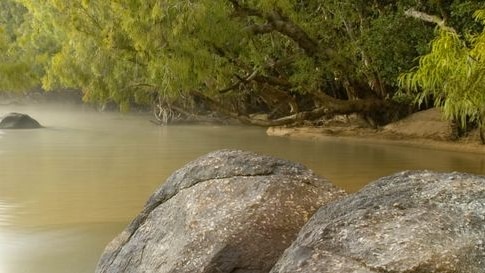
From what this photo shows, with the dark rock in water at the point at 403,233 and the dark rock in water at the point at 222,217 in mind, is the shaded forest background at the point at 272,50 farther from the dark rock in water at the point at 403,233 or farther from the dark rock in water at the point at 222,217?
the dark rock in water at the point at 403,233

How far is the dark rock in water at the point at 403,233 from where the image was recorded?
2.41m

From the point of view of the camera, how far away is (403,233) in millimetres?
2518

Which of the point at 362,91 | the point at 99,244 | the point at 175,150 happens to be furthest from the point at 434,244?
the point at 362,91

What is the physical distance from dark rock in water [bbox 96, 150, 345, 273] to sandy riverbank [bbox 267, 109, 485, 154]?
11485 millimetres

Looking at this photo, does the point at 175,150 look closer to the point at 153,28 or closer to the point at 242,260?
the point at 153,28

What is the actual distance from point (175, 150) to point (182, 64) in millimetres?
4263

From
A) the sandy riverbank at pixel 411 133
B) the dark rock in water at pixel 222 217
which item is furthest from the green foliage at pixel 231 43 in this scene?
the dark rock in water at pixel 222 217

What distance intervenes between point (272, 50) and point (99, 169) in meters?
6.54

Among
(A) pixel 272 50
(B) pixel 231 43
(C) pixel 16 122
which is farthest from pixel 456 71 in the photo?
(C) pixel 16 122

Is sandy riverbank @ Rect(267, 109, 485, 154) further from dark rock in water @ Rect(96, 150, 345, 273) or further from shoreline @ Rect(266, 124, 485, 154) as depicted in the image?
dark rock in water @ Rect(96, 150, 345, 273)

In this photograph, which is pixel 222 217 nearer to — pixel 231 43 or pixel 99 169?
pixel 99 169

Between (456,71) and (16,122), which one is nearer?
(456,71)

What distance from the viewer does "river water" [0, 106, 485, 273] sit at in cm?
676

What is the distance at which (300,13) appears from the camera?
16672 mm
